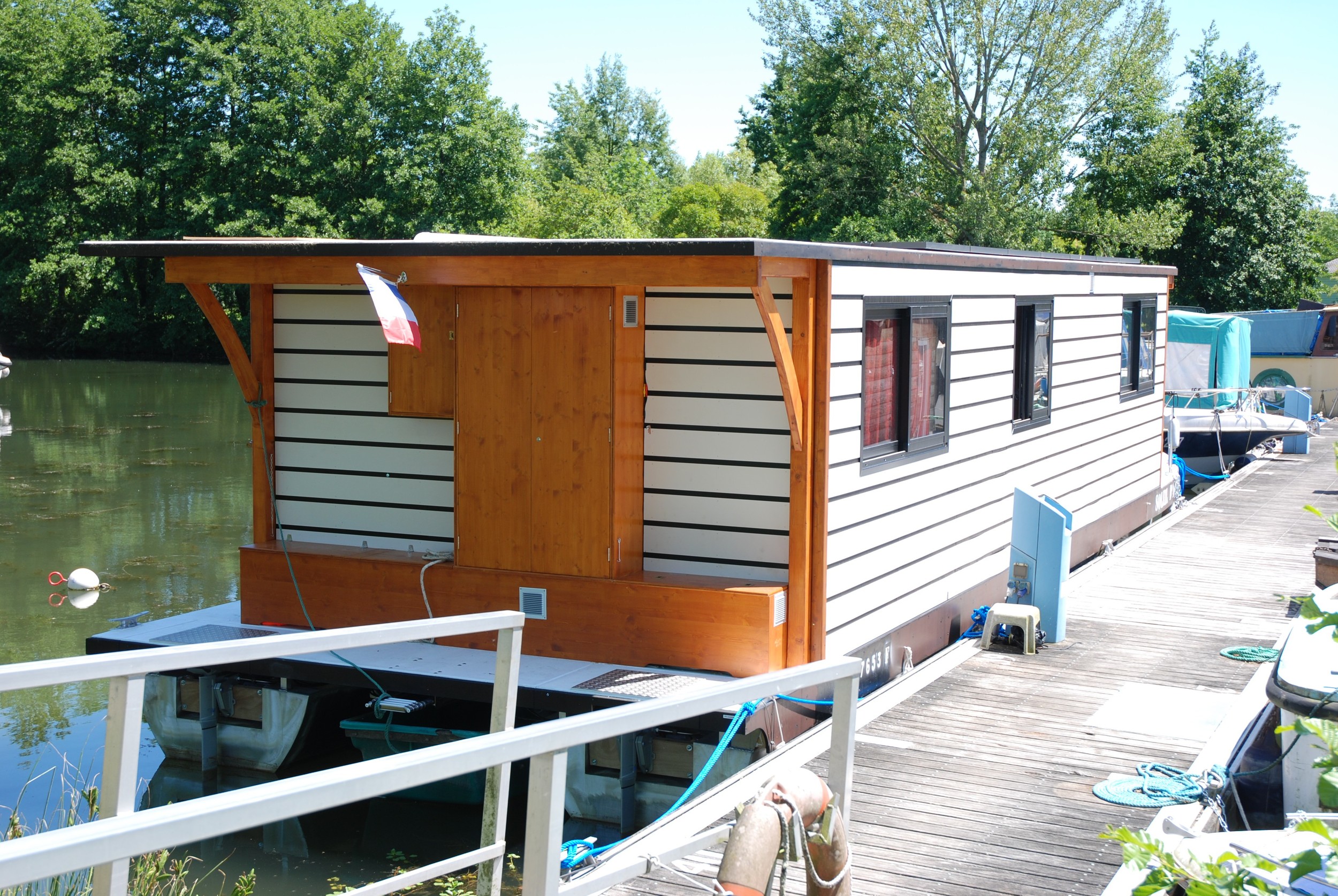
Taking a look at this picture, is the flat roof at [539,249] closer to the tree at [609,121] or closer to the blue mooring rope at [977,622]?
the blue mooring rope at [977,622]

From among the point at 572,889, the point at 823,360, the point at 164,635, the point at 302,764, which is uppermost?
the point at 823,360

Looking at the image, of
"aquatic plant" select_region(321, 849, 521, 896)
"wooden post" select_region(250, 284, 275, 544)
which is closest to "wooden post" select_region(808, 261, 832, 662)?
"aquatic plant" select_region(321, 849, 521, 896)

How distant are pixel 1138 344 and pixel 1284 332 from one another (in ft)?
46.8

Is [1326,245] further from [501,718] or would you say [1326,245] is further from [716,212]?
[501,718]

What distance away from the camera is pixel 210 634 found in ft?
25.7

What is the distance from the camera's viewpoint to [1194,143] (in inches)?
1310

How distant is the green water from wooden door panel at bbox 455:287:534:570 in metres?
1.69

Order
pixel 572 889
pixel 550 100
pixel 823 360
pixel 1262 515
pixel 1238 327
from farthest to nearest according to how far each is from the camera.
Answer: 1. pixel 550 100
2. pixel 1238 327
3. pixel 1262 515
4. pixel 823 360
5. pixel 572 889

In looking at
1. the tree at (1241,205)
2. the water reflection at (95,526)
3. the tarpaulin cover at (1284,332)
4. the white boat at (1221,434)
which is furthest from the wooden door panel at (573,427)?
the tree at (1241,205)

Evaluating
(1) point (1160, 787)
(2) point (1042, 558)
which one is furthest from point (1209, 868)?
(2) point (1042, 558)

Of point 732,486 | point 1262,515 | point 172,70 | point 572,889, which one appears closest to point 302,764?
point 732,486

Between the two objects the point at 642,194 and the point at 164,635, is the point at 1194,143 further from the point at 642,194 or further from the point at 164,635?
the point at 164,635

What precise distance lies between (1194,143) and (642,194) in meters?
27.6

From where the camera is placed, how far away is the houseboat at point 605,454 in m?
6.86
